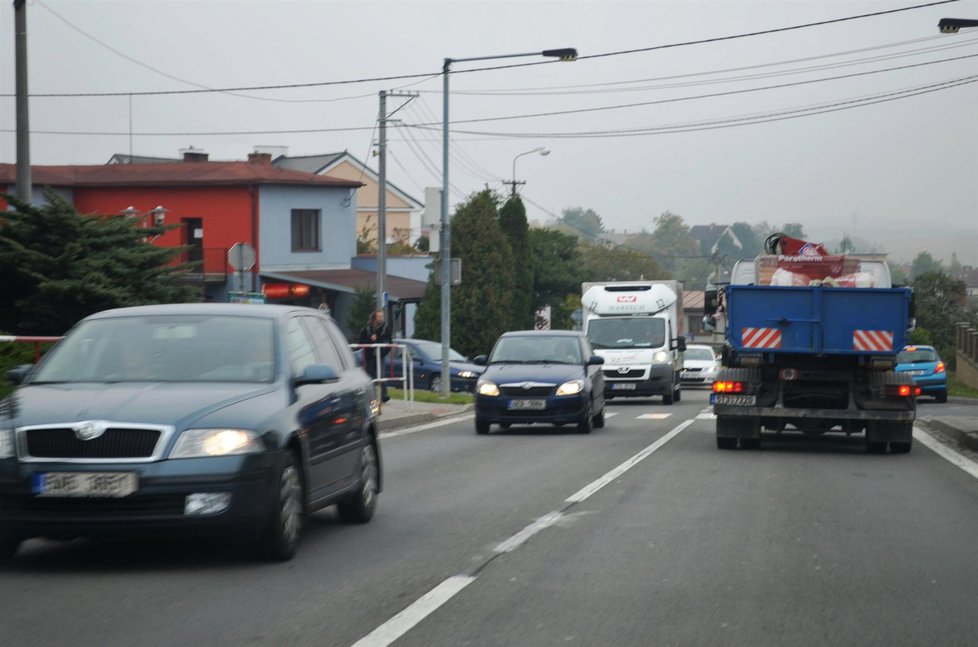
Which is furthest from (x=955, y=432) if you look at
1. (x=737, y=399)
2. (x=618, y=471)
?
(x=618, y=471)

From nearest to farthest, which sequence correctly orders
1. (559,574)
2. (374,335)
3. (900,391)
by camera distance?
(559,574)
(900,391)
(374,335)

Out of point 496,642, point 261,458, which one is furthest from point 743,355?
point 496,642

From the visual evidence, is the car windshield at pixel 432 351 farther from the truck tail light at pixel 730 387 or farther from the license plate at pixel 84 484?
the license plate at pixel 84 484

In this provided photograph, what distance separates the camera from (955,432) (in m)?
21.3

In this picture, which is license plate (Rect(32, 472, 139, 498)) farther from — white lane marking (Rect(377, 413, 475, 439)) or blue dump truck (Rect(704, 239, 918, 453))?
white lane marking (Rect(377, 413, 475, 439))

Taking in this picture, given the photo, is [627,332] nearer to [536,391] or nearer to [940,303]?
[536,391]

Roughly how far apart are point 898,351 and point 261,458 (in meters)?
11.1

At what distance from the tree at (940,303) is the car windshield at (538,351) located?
172 feet

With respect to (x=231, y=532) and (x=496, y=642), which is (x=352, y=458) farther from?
(x=496, y=642)

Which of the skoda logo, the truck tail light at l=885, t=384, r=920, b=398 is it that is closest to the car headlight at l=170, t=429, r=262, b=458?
the skoda logo

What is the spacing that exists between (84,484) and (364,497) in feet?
9.63

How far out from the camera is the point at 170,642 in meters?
6.19

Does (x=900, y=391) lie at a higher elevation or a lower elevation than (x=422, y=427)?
higher

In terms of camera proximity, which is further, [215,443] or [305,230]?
[305,230]
